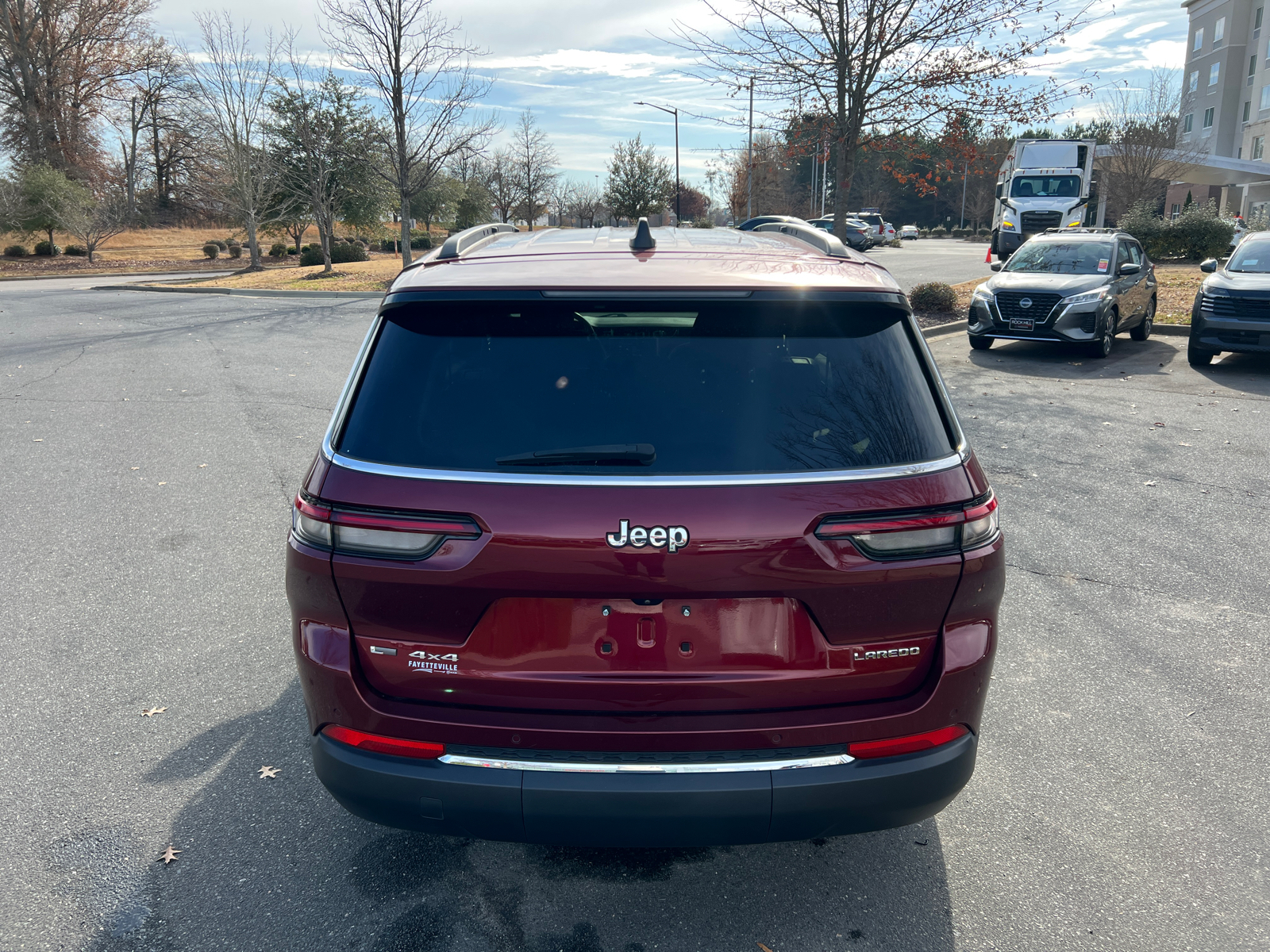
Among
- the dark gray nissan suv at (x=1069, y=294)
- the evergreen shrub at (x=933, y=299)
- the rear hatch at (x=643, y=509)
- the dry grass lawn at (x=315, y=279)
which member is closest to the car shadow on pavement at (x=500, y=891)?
the rear hatch at (x=643, y=509)

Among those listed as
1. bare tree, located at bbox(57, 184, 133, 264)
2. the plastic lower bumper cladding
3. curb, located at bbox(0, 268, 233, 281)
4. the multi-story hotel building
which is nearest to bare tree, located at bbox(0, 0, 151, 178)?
bare tree, located at bbox(57, 184, 133, 264)

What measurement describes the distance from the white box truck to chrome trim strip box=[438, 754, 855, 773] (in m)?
30.0

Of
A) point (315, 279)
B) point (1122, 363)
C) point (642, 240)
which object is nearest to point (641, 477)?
point (642, 240)

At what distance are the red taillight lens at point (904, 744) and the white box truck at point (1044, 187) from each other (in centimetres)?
2967

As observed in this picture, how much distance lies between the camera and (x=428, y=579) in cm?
211

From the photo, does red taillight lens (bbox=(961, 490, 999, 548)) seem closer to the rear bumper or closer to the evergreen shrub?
the rear bumper

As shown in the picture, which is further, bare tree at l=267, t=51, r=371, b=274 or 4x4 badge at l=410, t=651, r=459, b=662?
bare tree at l=267, t=51, r=371, b=274

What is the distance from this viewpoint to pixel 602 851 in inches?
114

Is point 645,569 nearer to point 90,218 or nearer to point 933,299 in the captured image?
point 933,299

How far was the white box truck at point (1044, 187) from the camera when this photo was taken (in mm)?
28234

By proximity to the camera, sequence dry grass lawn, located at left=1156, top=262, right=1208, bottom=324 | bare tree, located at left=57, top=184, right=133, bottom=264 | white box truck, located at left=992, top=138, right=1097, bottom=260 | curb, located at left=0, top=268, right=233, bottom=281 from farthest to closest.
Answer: bare tree, located at left=57, top=184, right=133, bottom=264 < curb, located at left=0, top=268, right=233, bottom=281 < white box truck, located at left=992, top=138, right=1097, bottom=260 < dry grass lawn, located at left=1156, top=262, right=1208, bottom=324

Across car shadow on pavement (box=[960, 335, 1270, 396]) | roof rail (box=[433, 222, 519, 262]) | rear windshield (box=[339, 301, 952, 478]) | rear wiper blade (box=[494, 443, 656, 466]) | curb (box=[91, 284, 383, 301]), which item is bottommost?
car shadow on pavement (box=[960, 335, 1270, 396])

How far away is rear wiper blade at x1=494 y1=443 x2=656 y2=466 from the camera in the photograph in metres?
2.11

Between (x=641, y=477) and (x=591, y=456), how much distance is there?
0.14 metres
